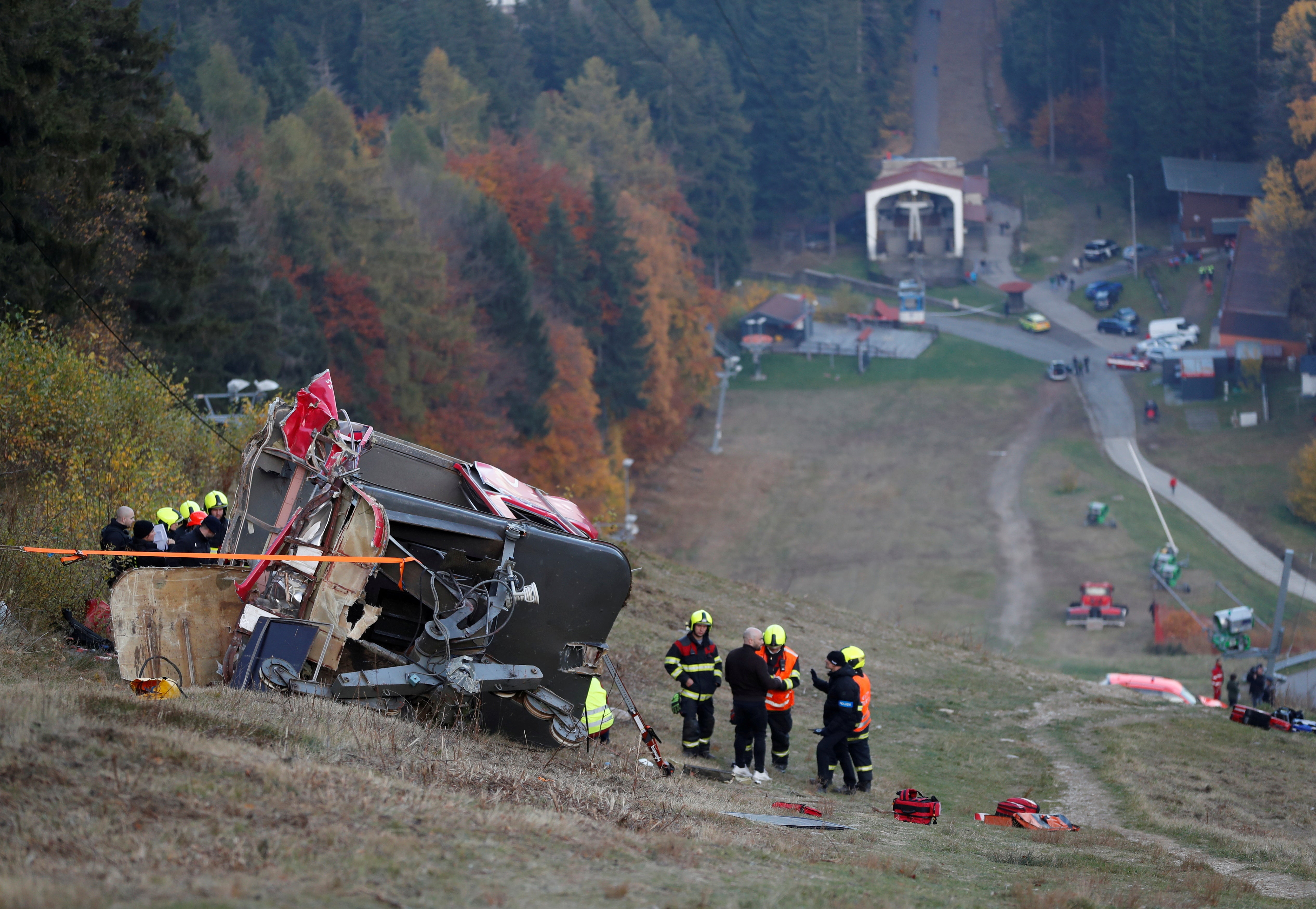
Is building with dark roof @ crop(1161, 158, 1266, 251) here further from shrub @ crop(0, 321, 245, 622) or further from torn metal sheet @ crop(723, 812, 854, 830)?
torn metal sheet @ crop(723, 812, 854, 830)

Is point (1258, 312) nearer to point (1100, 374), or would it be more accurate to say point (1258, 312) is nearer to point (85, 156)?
point (1100, 374)

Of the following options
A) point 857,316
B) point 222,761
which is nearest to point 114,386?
point 222,761

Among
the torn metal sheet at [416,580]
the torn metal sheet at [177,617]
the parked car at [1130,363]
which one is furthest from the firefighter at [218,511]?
the parked car at [1130,363]

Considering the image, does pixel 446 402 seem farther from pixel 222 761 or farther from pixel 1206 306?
pixel 1206 306

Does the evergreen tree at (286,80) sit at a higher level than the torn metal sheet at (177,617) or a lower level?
higher

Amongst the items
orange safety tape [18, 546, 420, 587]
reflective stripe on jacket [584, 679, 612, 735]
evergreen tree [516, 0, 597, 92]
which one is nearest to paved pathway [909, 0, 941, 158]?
evergreen tree [516, 0, 597, 92]

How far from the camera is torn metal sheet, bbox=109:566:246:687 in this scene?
10141mm

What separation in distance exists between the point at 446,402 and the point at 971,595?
21.5 meters

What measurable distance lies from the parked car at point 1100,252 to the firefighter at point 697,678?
3049 inches

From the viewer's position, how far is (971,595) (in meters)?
44.0

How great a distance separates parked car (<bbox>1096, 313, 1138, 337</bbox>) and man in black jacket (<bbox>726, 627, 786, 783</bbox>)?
2599 inches

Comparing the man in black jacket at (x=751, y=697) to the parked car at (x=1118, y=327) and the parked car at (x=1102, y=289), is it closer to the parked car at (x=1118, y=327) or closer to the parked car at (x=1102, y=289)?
the parked car at (x=1118, y=327)

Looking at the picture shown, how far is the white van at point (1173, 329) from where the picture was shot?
68188 mm

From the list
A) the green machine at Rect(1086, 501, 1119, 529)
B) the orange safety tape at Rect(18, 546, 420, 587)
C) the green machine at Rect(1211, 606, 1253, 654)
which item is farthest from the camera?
the green machine at Rect(1086, 501, 1119, 529)
